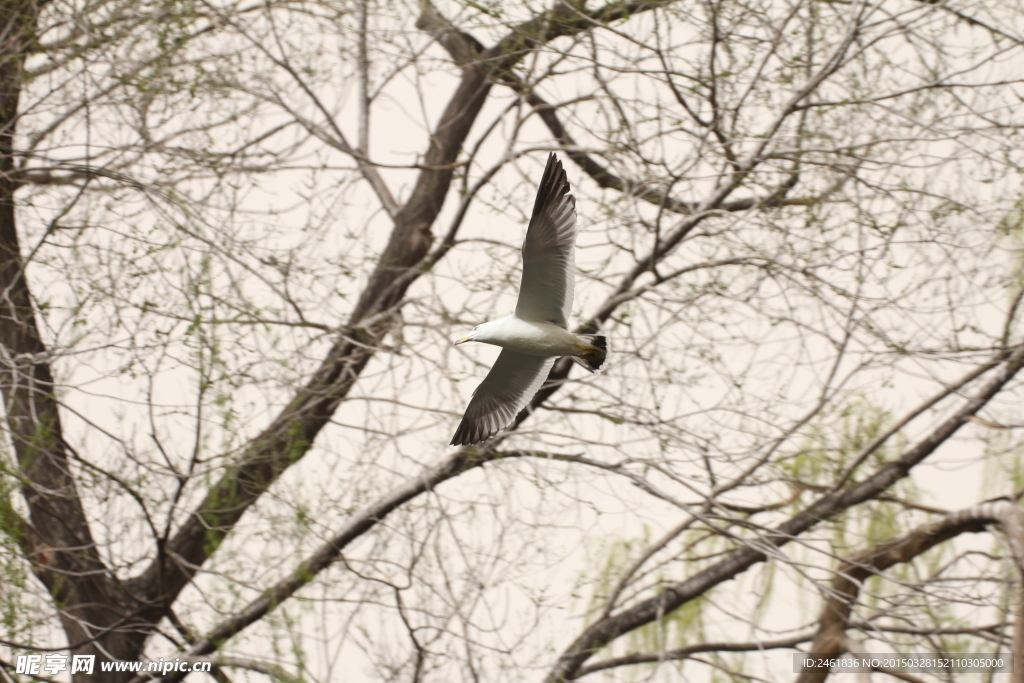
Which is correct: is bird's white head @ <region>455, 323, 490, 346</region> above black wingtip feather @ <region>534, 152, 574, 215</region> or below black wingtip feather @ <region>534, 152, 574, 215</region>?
below

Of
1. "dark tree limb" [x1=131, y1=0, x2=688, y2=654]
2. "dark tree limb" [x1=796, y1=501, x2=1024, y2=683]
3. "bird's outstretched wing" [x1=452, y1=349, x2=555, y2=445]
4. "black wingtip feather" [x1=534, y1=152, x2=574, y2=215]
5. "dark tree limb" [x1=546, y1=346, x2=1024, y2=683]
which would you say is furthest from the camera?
"dark tree limb" [x1=546, y1=346, x2=1024, y2=683]

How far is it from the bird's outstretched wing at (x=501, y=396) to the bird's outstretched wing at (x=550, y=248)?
1.40 ft

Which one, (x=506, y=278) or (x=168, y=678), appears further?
(x=168, y=678)

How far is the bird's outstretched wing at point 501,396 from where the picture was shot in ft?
11.9

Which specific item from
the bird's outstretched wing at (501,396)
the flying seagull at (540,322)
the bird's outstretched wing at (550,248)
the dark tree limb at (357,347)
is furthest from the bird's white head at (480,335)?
the dark tree limb at (357,347)

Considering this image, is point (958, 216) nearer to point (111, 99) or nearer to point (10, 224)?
point (111, 99)

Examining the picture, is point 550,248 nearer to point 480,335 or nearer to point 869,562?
point 480,335

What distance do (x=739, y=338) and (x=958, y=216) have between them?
3.32 feet

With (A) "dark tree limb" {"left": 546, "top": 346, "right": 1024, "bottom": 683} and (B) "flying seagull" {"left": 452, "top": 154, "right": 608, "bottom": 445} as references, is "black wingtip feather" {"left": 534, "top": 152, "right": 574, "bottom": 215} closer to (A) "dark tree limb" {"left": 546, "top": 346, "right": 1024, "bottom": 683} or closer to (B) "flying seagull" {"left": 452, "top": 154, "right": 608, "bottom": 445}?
(B) "flying seagull" {"left": 452, "top": 154, "right": 608, "bottom": 445}

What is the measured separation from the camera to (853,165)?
13.0 ft

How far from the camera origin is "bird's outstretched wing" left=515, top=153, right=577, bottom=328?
308 cm

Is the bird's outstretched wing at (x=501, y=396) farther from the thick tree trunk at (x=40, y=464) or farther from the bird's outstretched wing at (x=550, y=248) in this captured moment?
the thick tree trunk at (x=40, y=464)

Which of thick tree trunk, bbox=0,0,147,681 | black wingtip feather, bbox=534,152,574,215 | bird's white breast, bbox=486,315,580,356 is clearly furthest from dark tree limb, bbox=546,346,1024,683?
thick tree trunk, bbox=0,0,147,681

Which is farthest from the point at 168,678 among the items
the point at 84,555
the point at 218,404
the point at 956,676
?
the point at 956,676
